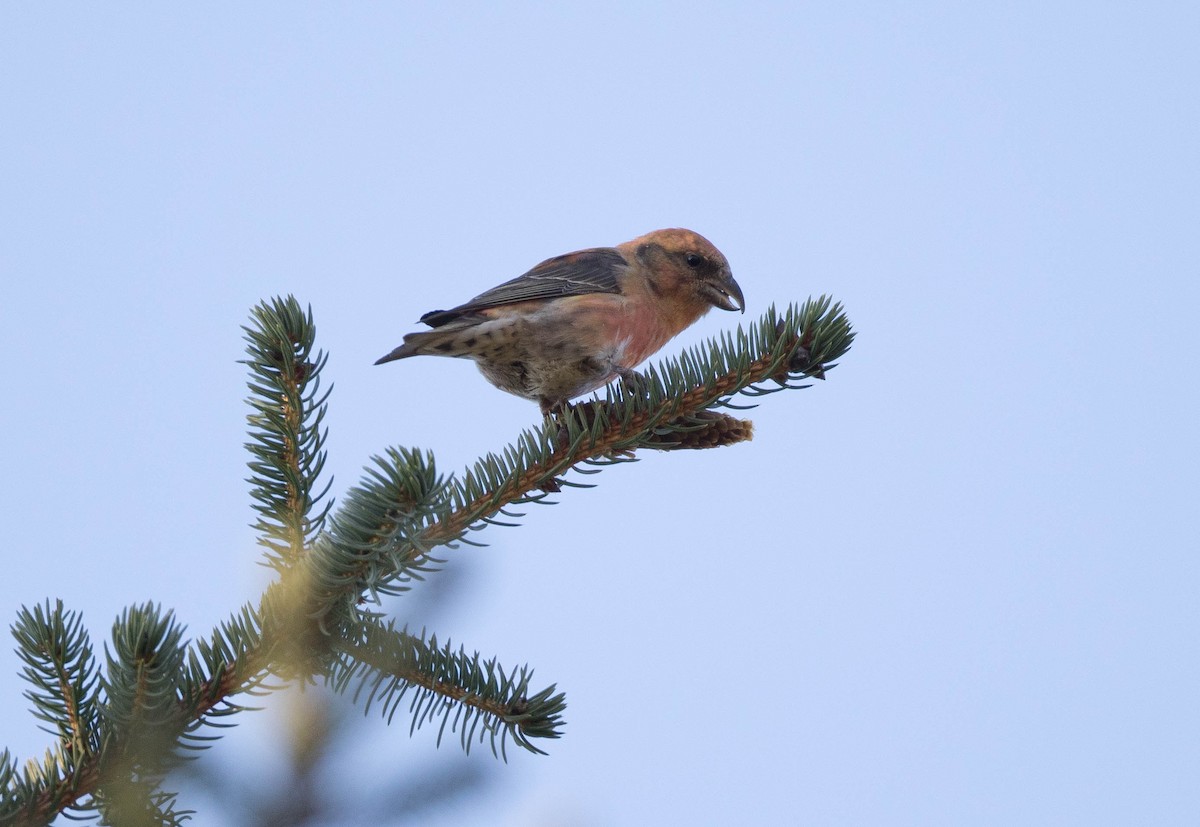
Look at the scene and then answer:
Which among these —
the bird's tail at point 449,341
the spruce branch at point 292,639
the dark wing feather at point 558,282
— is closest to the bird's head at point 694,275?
the dark wing feather at point 558,282

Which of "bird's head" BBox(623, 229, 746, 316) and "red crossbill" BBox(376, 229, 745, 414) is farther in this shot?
"bird's head" BBox(623, 229, 746, 316)

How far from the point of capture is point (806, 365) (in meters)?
2.89

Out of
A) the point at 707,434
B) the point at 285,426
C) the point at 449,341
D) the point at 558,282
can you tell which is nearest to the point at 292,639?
the point at 285,426

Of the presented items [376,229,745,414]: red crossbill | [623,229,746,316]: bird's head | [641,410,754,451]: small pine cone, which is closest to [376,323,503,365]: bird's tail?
[376,229,745,414]: red crossbill

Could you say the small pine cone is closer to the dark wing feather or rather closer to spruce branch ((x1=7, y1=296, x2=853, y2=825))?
spruce branch ((x1=7, y1=296, x2=853, y2=825))

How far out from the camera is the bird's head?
5.30m

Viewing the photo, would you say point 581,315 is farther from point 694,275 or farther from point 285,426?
point 285,426

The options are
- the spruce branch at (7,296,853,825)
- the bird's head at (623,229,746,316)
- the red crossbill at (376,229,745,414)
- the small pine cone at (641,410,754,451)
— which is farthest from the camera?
the bird's head at (623,229,746,316)

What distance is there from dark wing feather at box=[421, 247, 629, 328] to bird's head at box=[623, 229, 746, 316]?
23cm

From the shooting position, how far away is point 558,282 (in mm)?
5020

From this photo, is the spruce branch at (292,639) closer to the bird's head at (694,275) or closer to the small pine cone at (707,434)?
the small pine cone at (707,434)

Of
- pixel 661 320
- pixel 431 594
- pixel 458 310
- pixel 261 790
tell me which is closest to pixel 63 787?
pixel 261 790

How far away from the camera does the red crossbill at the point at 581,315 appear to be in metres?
4.52

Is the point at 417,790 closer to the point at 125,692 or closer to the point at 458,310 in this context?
the point at 125,692
